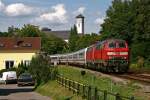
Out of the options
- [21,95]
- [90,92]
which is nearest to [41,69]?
[21,95]

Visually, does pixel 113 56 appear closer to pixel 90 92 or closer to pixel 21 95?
pixel 21 95

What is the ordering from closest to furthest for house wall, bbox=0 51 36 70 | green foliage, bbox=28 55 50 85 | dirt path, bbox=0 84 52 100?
dirt path, bbox=0 84 52 100 → green foliage, bbox=28 55 50 85 → house wall, bbox=0 51 36 70

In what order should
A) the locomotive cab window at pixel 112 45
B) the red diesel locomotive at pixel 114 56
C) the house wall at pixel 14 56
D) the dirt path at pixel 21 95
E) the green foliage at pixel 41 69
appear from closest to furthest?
the dirt path at pixel 21 95
the red diesel locomotive at pixel 114 56
the locomotive cab window at pixel 112 45
the green foliage at pixel 41 69
the house wall at pixel 14 56

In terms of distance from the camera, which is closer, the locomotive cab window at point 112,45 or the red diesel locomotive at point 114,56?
the red diesel locomotive at point 114,56

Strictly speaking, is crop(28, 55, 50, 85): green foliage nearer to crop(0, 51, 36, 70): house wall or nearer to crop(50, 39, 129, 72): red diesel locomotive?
crop(50, 39, 129, 72): red diesel locomotive

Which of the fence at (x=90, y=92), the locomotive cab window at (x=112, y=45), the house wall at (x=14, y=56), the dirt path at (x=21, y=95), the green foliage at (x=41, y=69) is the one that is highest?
the house wall at (x=14, y=56)

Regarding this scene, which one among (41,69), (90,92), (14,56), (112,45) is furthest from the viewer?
(14,56)

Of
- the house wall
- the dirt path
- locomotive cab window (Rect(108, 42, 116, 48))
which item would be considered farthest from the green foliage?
the house wall

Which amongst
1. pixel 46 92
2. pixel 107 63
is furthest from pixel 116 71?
pixel 46 92

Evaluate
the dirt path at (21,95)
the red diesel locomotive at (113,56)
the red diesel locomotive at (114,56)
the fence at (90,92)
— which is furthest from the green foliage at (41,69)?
the fence at (90,92)

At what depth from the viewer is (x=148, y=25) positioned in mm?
105438

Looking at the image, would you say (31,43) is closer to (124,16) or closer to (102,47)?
(124,16)

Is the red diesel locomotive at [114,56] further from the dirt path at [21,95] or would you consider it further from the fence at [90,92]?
the fence at [90,92]

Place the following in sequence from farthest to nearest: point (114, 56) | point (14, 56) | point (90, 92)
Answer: point (14, 56) < point (114, 56) < point (90, 92)
